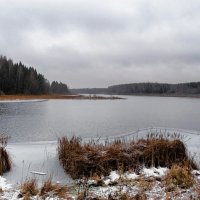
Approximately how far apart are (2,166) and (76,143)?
1.86 m

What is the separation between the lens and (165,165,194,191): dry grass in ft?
19.5

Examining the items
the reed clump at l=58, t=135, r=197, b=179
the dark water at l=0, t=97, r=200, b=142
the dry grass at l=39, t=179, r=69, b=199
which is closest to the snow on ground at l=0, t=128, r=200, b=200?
the reed clump at l=58, t=135, r=197, b=179

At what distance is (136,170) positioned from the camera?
712 centimetres

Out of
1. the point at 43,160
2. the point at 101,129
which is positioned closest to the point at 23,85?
the point at 101,129

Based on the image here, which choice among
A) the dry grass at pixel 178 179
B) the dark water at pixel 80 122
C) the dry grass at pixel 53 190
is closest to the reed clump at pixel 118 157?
the dry grass at pixel 178 179

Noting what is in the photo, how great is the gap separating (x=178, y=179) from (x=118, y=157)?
1657 millimetres

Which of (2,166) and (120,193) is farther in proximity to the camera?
(2,166)

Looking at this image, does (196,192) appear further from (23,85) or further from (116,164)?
(23,85)

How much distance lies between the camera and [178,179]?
243 inches

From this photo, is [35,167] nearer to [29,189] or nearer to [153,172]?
[29,189]

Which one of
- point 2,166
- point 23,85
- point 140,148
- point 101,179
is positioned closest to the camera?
point 101,179

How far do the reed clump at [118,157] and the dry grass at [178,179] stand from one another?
0.88 metres

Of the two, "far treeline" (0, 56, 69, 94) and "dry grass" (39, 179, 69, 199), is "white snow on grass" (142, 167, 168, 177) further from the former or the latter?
"far treeline" (0, 56, 69, 94)

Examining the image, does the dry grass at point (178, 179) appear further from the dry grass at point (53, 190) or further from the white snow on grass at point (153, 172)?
the dry grass at point (53, 190)
